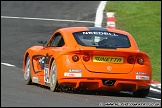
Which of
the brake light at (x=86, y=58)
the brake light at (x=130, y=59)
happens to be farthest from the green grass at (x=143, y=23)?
the brake light at (x=86, y=58)

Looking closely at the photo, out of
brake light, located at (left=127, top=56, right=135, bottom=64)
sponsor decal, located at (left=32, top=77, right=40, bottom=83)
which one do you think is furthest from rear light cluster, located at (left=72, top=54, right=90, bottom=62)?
sponsor decal, located at (left=32, top=77, right=40, bottom=83)

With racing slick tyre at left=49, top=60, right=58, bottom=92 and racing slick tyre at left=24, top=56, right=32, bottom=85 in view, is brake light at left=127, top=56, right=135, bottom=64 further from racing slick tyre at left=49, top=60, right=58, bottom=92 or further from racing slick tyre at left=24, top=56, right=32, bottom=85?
racing slick tyre at left=24, top=56, right=32, bottom=85

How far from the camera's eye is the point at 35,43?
22.0 m

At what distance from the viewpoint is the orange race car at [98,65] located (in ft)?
37.0

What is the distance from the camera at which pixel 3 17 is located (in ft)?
89.0

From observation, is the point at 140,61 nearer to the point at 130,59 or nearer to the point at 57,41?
the point at 130,59

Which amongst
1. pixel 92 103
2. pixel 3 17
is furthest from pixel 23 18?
pixel 92 103

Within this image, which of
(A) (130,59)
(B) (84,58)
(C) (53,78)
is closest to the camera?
(B) (84,58)

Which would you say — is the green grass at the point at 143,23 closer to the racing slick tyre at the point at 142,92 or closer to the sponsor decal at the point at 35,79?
the sponsor decal at the point at 35,79

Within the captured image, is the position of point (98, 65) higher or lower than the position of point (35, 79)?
higher

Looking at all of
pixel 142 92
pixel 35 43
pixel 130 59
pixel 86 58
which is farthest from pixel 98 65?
pixel 35 43

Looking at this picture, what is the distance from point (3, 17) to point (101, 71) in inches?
646

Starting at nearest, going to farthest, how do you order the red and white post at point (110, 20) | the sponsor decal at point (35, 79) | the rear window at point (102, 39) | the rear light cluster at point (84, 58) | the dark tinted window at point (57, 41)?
the rear light cluster at point (84, 58)
the rear window at point (102, 39)
the dark tinted window at point (57, 41)
the sponsor decal at point (35, 79)
the red and white post at point (110, 20)

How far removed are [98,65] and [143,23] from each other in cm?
1439
